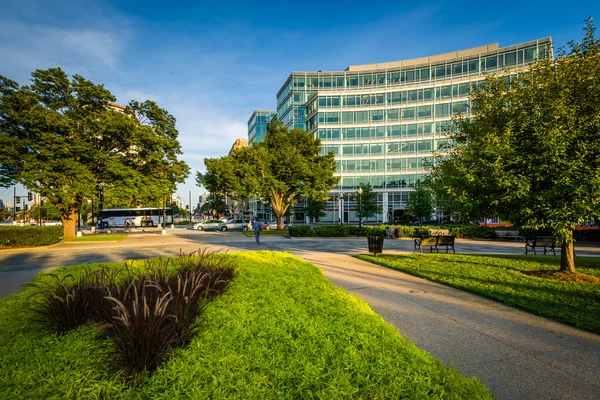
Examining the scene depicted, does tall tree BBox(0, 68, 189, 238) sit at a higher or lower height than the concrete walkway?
higher

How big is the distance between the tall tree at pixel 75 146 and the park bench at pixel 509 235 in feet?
102

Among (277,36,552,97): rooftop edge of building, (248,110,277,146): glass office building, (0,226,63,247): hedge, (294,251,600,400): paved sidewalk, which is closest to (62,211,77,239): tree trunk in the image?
(0,226,63,247): hedge

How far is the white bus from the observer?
53.1 metres

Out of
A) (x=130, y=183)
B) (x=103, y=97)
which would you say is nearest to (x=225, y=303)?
(x=130, y=183)

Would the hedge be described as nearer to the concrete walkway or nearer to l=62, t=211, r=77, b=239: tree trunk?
l=62, t=211, r=77, b=239: tree trunk

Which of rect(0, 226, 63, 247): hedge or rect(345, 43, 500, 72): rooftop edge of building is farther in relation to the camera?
rect(345, 43, 500, 72): rooftop edge of building

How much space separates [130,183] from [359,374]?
28.9 metres

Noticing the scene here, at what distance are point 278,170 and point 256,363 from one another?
1206 inches

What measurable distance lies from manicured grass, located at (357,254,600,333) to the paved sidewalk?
443 mm

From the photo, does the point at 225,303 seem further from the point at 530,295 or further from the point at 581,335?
the point at 530,295

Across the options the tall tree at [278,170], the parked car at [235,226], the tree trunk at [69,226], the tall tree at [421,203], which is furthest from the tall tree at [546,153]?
the tall tree at [421,203]

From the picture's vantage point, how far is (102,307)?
4.10m

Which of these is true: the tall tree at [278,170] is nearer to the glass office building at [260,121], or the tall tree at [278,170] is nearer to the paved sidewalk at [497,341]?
the paved sidewalk at [497,341]

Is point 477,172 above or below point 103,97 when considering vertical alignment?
below
